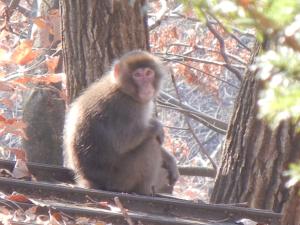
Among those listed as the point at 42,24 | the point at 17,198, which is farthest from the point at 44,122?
the point at 17,198

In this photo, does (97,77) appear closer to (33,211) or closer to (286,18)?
(33,211)

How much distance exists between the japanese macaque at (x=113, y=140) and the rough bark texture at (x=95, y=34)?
0.20 m

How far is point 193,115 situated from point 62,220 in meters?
5.15

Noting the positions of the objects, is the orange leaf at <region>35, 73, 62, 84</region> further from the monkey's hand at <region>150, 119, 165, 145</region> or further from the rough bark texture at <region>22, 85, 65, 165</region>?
the rough bark texture at <region>22, 85, 65, 165</region>

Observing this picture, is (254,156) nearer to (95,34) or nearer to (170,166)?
(170,166)

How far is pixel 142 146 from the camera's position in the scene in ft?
20.4

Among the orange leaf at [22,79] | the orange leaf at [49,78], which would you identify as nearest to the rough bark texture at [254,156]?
the orange leaf at [49,78]

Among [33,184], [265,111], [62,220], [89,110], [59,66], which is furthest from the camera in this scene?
[59,66]

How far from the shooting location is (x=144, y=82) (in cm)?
660

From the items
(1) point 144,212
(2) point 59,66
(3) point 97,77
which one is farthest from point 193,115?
(1) point 144,212

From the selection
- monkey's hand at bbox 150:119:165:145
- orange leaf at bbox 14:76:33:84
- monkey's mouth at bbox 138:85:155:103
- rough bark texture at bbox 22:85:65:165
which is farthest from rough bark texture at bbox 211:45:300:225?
rough bark texture at bbox 22:85:65:165

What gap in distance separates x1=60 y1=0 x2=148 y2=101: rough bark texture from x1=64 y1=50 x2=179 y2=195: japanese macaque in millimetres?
197

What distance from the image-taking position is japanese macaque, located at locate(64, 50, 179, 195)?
20.1 ft

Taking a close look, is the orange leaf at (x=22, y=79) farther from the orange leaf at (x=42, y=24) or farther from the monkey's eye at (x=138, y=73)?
the orange leaf at (x=42, y=24)
